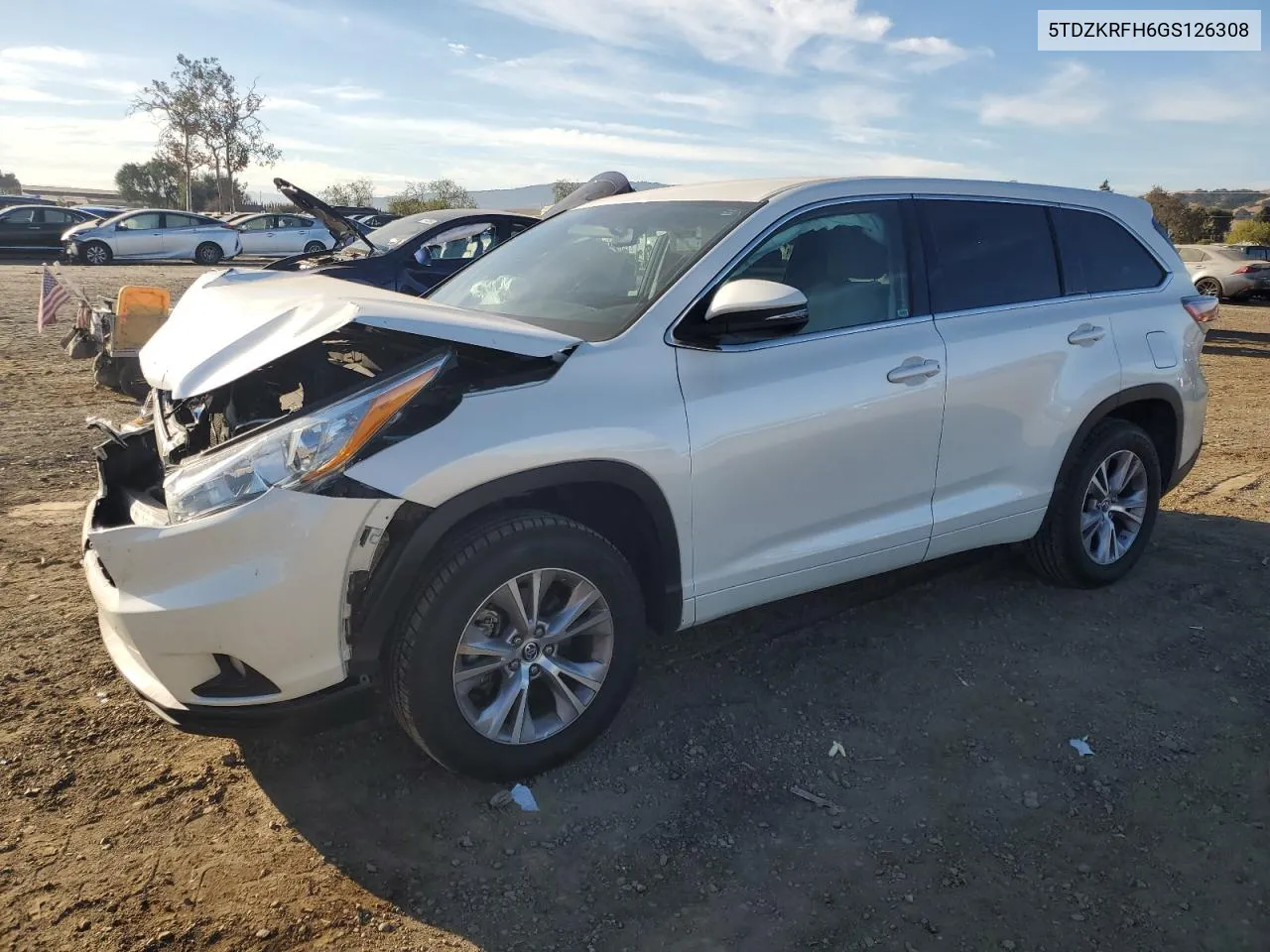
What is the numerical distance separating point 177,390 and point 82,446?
4.64 m

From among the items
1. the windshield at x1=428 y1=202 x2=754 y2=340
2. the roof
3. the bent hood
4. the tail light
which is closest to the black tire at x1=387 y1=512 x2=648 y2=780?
the bent hood

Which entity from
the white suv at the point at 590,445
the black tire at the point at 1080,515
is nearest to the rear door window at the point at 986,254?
the white suv at the point at 590,445

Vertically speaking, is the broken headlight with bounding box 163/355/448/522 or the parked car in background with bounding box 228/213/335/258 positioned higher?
the parked car in background with bounding box 228/213/335/258

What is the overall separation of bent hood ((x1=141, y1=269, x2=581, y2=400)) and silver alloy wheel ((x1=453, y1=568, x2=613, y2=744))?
73 cm

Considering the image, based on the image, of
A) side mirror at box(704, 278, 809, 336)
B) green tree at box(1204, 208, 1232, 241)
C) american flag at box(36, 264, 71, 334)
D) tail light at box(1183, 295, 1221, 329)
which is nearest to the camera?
side mirror at box(704, 278, 809, 336)

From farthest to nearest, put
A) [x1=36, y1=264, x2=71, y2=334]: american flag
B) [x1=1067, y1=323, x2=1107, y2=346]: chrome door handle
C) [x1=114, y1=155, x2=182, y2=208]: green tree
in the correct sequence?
1. [x1=114, y1=155, x2=182, y2=208]: green tree
2. [x1=36, y1=264, x2=71, y2=334]: american flag
3. [x1=1067, y1=323, x2=1107, y2=346]: chrome door handle

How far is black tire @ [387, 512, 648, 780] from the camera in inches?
106

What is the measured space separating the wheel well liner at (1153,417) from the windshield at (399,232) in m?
6.38

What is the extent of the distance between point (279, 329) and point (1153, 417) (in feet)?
13.3

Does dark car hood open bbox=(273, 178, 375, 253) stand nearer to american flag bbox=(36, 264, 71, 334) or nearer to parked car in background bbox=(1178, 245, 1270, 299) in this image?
american flag bbox=(36, 264, 71, 334)

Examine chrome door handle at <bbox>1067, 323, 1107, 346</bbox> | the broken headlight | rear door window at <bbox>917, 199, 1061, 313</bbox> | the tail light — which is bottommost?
the broken headlight

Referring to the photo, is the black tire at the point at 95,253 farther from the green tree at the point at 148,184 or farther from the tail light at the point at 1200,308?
A: the green tree at the point at 148,184

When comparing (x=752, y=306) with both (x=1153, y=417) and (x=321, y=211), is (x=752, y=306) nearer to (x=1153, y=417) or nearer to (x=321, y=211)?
(x=1153, y=417)

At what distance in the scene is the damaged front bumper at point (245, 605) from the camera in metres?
2.50
